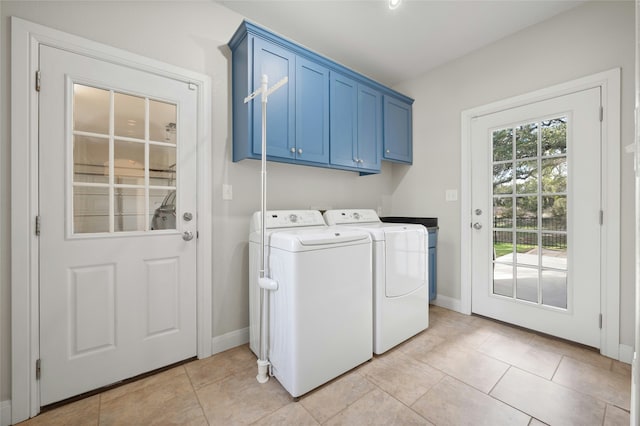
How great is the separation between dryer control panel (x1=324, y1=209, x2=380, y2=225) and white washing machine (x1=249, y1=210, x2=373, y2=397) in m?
0.67

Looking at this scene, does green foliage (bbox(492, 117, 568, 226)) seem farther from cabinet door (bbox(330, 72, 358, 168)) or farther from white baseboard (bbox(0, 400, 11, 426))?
white baseboard (bbox(0, 400, 11, 426))

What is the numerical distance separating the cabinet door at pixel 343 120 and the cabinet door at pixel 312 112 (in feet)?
0.26

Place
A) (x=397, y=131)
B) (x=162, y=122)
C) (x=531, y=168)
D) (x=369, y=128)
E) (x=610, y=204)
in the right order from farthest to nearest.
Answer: (x=397, y=131)
(x=369, y=128)
(x=531, y=168)
(x=610, y=204)
(x=162, y=122)

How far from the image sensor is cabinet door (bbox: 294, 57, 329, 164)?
6.81 ft

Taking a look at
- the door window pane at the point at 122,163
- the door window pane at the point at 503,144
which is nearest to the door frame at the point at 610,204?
the door window pane at the point at 503,144

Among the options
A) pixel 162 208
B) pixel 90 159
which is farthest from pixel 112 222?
pixel 90 159

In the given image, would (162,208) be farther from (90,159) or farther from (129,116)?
(129,116)

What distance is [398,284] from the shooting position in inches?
76.4

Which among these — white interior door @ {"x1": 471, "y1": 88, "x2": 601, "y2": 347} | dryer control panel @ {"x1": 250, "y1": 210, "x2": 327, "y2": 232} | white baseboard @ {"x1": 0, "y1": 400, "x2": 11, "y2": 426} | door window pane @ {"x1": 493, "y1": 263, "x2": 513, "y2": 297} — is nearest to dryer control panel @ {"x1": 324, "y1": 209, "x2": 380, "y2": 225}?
dryer control panel @ {"x1": 250, "y1": 210, "x2": 327, "y2": 232}

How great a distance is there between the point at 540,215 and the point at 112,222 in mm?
3204

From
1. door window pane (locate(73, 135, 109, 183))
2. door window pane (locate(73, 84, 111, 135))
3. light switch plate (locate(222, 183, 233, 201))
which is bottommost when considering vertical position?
light switch plate (locate(222, 183, 233, 201))

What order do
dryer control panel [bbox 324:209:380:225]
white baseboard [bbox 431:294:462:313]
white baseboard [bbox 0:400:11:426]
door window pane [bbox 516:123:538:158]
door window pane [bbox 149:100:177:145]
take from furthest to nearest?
white baseboard [bbox 431:294:462:313] → dryer control panel [bbox 324:209:380:225] → door window pane [bbox 516:123:538:158] → door window pane [bbox 149:100:177:145] → white baseboard [bbox 0:400:11:426]

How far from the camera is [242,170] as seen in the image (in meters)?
2.07

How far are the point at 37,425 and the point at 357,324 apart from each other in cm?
174
